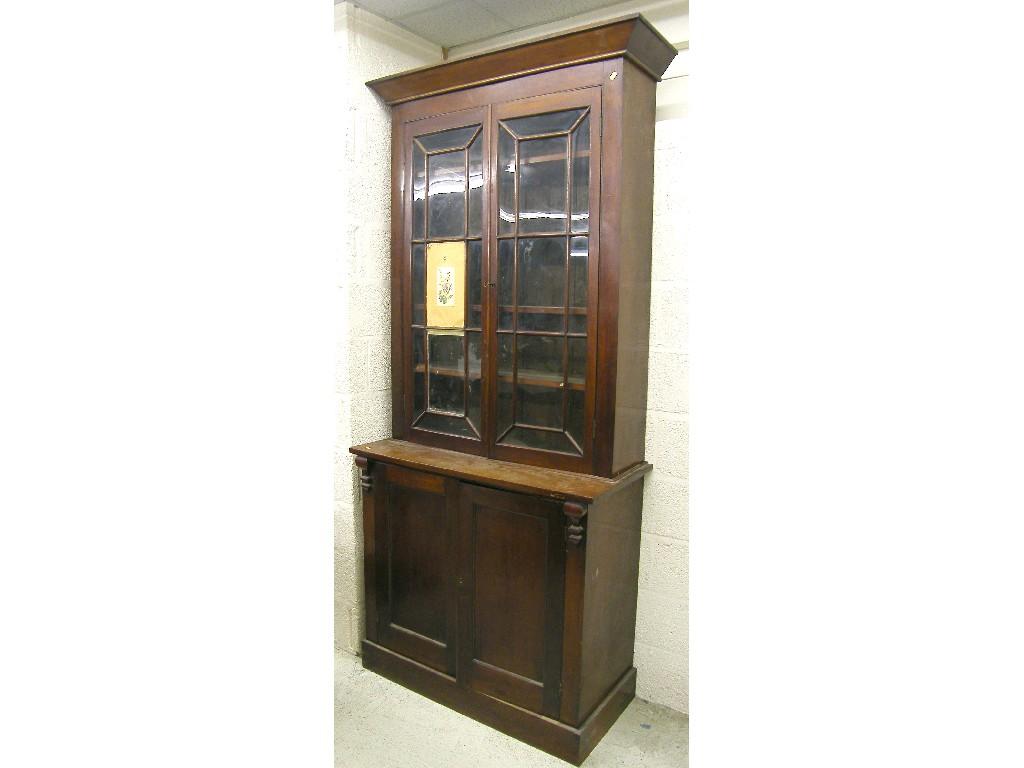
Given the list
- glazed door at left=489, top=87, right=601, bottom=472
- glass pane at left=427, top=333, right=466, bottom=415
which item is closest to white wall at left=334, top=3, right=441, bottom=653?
glass pane at left=427, top=333, right=466, bottom=415

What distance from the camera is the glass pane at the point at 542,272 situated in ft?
5.42

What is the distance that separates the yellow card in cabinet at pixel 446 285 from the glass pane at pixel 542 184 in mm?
240

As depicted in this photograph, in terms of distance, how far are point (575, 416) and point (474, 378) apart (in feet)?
1.15

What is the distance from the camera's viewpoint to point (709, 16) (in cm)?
29

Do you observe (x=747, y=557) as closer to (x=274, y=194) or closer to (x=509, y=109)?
(x=274, y=194)

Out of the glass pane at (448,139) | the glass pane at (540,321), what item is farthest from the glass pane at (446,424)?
the glass pane at (448,139)

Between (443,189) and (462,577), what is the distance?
1.15 m

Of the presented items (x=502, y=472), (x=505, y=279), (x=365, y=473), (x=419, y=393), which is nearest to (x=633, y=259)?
(x=505, y=279)

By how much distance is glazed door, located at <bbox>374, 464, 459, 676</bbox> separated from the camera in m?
1.83

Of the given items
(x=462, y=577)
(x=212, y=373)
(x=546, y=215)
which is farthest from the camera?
(x=462, y=577)

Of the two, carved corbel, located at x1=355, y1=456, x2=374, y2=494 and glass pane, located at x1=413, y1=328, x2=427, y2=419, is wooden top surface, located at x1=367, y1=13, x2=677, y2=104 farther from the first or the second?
carved corbel, located at x1=355, y1=456, x2=374, y2=494

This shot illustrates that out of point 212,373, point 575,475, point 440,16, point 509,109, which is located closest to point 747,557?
point 212,373

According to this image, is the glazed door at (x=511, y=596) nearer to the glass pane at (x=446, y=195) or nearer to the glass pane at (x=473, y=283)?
the glass pane at (x=473, y=283)

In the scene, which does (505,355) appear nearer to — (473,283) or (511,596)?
(473,283)
